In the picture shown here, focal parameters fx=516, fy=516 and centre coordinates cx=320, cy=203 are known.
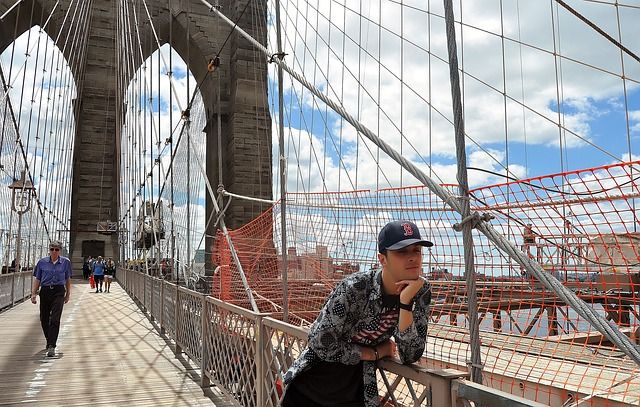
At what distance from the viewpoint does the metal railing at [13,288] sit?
891 centimetres

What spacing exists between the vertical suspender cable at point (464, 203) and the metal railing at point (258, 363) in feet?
0.40

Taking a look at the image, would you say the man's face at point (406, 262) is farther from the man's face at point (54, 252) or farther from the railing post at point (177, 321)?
the man's face at point (54, 252)

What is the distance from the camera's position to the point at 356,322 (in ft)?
4.50

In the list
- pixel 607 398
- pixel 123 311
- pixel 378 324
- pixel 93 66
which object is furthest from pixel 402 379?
pixel 93 66

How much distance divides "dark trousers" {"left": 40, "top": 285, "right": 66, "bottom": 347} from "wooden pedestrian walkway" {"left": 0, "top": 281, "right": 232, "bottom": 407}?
9.5 inches

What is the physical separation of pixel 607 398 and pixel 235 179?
1899cm

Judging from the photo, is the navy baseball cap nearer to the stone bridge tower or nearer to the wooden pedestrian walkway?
the wooden pedestrian walkway

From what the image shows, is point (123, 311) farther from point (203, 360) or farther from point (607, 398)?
point (607, 398)

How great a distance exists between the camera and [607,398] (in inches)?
118

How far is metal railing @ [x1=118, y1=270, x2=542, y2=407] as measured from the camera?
1.17m

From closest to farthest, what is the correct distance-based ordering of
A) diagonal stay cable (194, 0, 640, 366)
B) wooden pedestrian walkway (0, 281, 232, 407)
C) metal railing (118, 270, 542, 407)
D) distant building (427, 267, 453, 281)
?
diagonal stay cable (194, 0, 640, 366)
metal railing (118, 270, 542, 407)
wooden pedestrian walkway (0, 281, 232, 407)
distant building (427, 267, 453, 281)

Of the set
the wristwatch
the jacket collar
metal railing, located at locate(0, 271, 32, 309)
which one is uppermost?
the jacket collar

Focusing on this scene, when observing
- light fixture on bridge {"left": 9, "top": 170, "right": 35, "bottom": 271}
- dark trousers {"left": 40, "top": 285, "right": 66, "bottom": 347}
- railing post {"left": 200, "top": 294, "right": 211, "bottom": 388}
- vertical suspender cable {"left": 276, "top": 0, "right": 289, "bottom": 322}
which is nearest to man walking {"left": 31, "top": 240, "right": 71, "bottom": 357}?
dark trousers {"left": 40, "top": 285, "right": 66, "bottom": 347}

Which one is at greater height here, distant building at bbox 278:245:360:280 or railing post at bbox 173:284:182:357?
distant building at bbox 278:245:360:280
